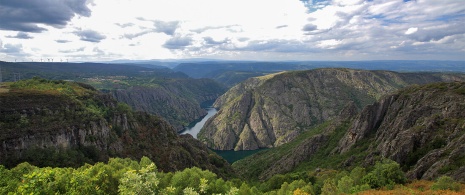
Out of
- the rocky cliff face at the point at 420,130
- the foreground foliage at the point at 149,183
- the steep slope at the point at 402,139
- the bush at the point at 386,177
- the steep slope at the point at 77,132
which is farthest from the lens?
the steep slope at the point at 77,132

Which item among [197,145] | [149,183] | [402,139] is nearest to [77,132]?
[197,145]

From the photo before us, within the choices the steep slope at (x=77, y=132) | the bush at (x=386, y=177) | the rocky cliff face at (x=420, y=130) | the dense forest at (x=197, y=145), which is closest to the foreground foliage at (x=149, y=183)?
the bush at (x=386, y=177)

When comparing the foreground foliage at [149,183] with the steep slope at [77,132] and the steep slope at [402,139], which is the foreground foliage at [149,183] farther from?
the steep slope at [77,132]

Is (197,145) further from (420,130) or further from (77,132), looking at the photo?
(420,130)

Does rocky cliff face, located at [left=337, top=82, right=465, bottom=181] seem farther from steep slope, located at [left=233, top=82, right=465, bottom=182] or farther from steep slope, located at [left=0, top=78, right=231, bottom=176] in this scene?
steep slope, located at [left=0, top=78, right=231, bottom=176]

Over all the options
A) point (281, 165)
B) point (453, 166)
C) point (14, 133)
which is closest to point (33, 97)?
point (14, 133)

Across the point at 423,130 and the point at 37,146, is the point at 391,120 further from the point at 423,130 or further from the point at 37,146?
the point at 37,146

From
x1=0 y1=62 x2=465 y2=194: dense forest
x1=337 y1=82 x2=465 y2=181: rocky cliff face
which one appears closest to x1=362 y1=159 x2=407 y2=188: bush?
x1=0 y1=62 x2=465 y2=194: dense forest
